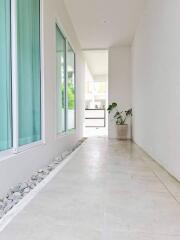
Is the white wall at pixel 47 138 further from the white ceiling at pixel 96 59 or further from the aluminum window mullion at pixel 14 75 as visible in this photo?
the white ceiling at pixel 96 59

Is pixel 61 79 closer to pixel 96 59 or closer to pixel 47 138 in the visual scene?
pixel 47 138

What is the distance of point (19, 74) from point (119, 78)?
5.51 meters

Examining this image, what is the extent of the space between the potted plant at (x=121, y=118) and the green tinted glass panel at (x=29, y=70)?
444cm

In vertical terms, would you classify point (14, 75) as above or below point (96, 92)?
below

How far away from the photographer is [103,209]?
1700 millimetres

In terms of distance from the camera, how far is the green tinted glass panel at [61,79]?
4430 millimetres

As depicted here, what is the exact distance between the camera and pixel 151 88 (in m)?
3.83

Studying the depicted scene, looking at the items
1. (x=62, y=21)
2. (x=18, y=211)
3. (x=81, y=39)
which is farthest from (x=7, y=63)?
(x=81, y=39)

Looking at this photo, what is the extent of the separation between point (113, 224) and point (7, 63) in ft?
5.64

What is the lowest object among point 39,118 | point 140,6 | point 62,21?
point 39,118

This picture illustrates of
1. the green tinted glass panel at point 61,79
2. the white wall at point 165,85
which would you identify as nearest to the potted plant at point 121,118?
the green tinted glass panel at point 61,79

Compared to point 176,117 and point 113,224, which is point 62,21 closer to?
point 176,117

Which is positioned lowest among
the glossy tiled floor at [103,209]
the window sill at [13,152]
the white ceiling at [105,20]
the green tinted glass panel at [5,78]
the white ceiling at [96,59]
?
the glossy tiled floor at [103,209]

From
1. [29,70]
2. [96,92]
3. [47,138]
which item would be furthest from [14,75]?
[96,92]
